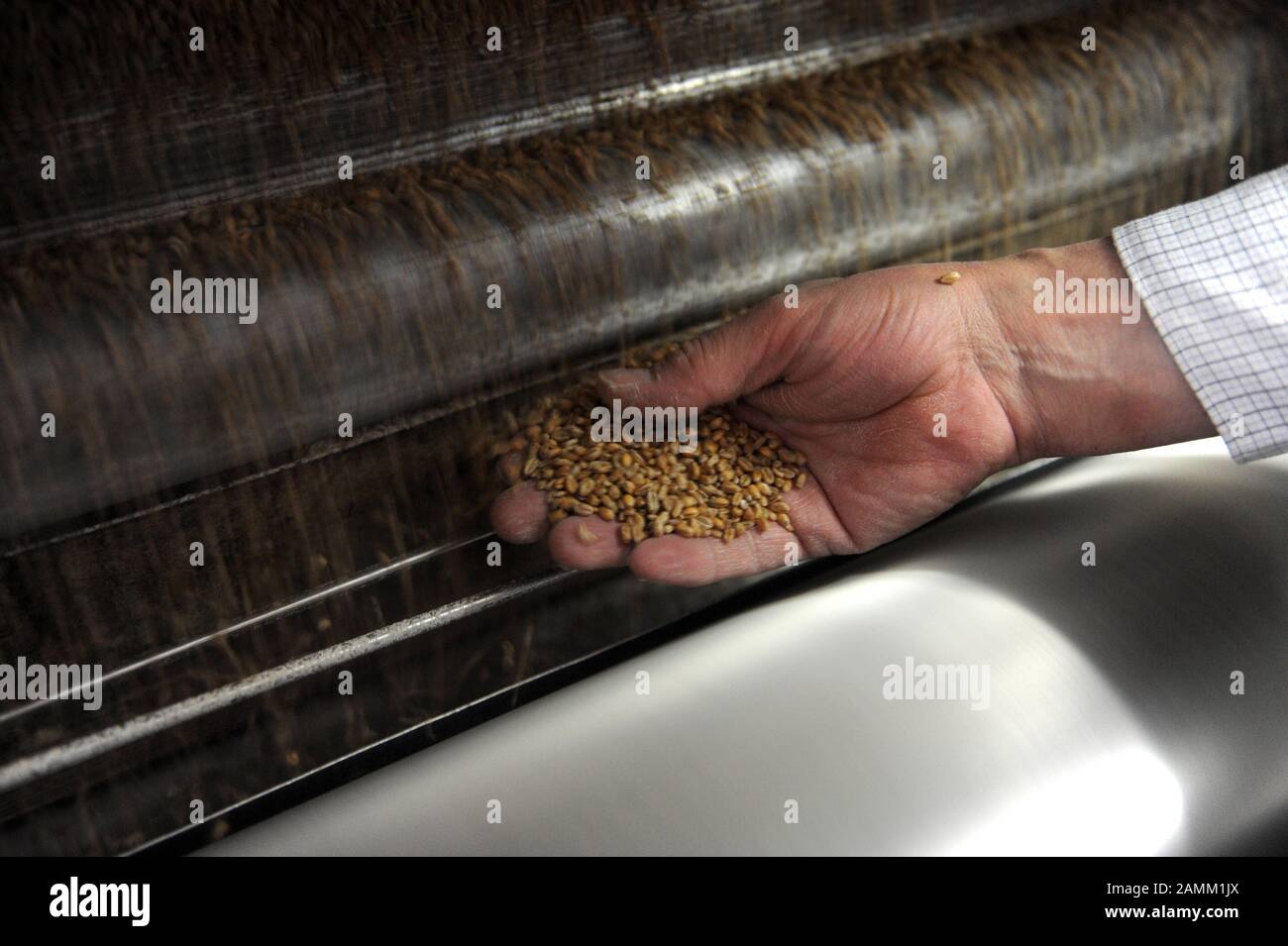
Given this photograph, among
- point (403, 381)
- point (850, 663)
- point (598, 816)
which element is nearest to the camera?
point (598, 816)

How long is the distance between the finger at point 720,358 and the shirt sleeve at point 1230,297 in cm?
30

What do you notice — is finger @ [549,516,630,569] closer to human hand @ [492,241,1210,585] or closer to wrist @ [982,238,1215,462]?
human hand @ [492,241,1210,585]

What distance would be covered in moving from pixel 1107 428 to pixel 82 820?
96 cm

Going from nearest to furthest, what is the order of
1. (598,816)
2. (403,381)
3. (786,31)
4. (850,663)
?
(598,816)
(850,663)
(403,381)
(786,31)

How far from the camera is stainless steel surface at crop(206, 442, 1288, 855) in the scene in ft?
2.47

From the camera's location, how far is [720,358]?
1.05 meters

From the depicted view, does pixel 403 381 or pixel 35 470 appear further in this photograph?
pixel 403 381

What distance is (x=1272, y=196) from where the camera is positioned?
101 centimetres

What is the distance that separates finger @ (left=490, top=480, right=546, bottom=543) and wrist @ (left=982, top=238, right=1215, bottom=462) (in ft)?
1.50

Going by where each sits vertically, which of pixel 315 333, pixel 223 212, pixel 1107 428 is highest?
pixel 223 212

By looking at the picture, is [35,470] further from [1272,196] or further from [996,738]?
[1272,196]

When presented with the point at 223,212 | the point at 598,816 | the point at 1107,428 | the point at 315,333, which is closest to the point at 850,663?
the point at 598,816

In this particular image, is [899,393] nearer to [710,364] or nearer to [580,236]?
[710,364]

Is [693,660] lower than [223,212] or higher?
lower
